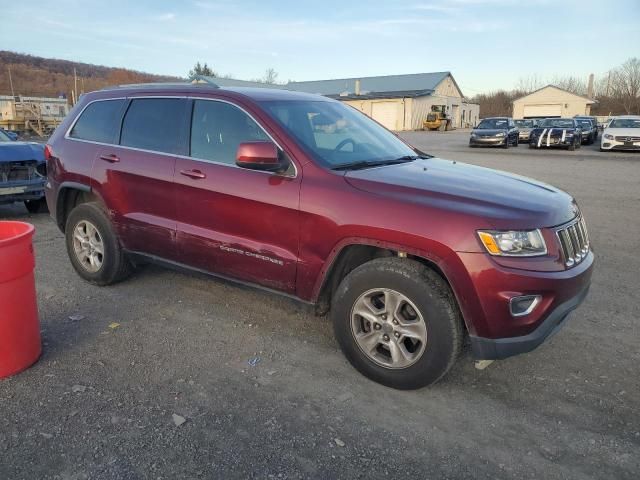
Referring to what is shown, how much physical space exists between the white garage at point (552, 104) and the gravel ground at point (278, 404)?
211 feet

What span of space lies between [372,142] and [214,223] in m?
1.43

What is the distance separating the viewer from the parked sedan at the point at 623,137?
22.4 metres

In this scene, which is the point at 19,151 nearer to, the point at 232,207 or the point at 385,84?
the point at 232,207

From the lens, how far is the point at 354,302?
3.32 meters

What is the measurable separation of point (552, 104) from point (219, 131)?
218ft

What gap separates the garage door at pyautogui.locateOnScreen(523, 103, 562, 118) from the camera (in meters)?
61.8

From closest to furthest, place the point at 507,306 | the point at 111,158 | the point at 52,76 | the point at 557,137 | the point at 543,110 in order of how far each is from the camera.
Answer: the point at 507,306 < the point at 111,158 < the point at 557,137 < the point at 543,110 < the point at 52,76

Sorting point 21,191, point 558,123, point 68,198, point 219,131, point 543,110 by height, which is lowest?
point 21,191

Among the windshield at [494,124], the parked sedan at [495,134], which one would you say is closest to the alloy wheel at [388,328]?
the parked sedan at [495,134]

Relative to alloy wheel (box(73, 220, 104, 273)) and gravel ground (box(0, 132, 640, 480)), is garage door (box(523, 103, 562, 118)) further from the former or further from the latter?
alloy wheel (box(73, 220, 104, 273))

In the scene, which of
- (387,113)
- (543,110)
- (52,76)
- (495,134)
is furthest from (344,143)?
(52,76)

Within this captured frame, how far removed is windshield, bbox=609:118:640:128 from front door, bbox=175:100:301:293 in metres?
24.5

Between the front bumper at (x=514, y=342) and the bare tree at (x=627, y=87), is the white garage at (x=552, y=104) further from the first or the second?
the front bumper at (x=514, y=342)

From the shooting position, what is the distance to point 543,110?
62.5 meters
